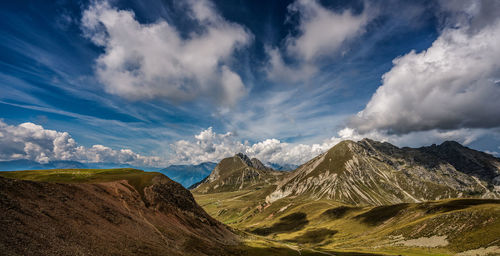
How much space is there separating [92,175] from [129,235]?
36724mm

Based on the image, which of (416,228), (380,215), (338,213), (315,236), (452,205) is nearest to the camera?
(416,228)

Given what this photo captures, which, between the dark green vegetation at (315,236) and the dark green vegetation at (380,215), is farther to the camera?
the dark green vegetation at (315,236)

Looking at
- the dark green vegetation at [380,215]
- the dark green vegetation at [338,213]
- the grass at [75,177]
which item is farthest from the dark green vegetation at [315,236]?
the grass at [75,177]

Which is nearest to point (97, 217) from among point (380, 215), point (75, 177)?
point (75, 177)

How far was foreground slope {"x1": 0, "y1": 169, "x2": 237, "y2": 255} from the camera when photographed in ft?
105

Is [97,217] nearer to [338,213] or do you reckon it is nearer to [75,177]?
[75,177]

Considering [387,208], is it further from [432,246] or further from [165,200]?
[165,200]

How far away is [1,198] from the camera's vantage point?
34.0 meters

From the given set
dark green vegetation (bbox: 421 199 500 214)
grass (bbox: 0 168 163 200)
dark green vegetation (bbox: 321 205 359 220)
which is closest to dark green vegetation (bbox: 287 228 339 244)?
dark green vegetation (bbox: 321 205 359 220)

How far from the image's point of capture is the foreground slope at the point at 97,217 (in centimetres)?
3195

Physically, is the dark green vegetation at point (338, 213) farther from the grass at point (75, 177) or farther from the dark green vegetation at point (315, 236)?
the grass at point (75, 177)

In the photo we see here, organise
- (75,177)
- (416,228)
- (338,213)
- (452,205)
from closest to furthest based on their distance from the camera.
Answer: (75,177) < (416,228) < (452,205) < (338,213)

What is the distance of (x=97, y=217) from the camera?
158ft

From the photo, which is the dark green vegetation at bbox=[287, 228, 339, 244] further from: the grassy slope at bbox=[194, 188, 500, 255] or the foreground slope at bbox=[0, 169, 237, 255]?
the foreground slope at bbox=[0, 169, 237, 255]
